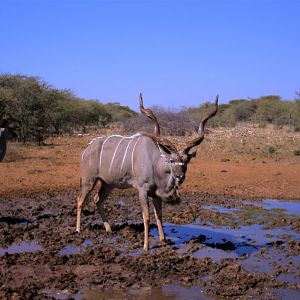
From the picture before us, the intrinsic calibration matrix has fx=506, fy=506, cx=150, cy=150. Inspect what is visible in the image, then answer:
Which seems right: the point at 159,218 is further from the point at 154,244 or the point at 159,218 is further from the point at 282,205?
the point at 282,205

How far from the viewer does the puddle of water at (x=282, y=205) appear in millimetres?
11141

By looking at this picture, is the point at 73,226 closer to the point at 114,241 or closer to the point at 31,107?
the point at 114,241

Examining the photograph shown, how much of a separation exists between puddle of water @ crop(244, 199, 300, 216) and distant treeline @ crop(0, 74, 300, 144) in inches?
374

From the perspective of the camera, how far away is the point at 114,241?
8.30 metres

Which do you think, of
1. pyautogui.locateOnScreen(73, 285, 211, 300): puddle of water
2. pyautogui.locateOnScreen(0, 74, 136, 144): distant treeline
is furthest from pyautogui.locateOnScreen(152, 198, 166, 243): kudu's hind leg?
pyautogui.locateOnScreen(0, 74, 136, 144): distant treeline

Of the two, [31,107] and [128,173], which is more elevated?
[31,107]

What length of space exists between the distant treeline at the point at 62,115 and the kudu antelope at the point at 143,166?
957 centimetres

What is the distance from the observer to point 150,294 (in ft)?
19.1

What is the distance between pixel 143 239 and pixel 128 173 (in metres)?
1.12

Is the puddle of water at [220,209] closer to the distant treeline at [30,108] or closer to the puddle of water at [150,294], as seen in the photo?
the puddle of water at [150,294]

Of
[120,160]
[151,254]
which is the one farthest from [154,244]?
[120,160]

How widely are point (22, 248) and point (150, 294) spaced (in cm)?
277

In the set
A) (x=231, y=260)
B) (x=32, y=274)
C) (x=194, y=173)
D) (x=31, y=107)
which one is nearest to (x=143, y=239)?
(x=231, y=260)

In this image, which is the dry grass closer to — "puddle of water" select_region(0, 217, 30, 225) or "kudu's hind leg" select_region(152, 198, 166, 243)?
"puddle of water" select_region(0, 217, 30, 225)
